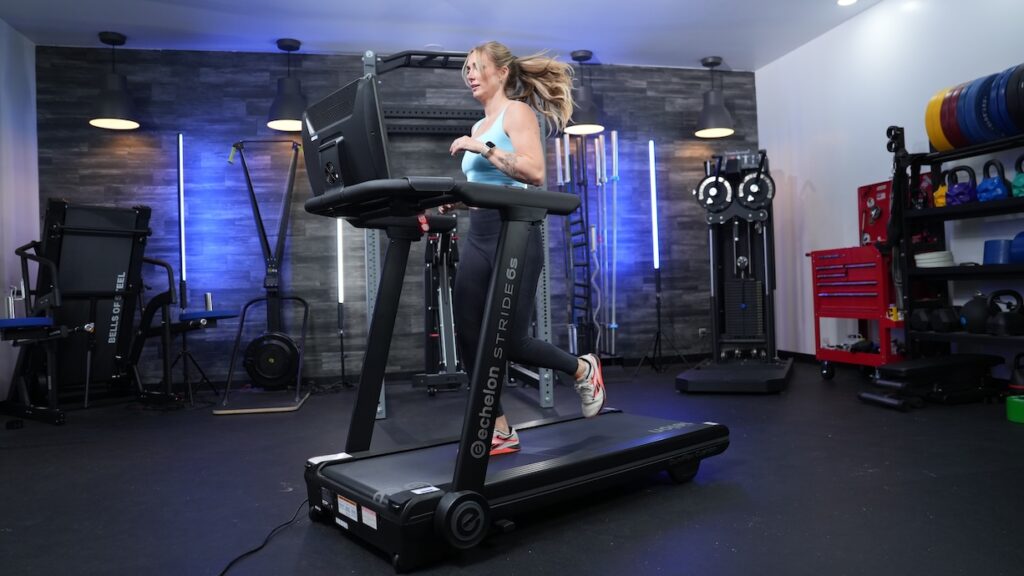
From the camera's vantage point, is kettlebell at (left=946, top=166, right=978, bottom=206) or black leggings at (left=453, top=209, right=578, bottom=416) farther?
kettlebell at (left=946, top=166, right=978, bottom=206)

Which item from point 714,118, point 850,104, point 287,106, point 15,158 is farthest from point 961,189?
point 15,158

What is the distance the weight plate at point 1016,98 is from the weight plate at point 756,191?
1.77m

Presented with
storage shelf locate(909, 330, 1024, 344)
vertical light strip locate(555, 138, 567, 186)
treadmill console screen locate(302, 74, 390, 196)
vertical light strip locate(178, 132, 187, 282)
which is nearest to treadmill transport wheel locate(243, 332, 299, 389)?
vertical light strip locate(178, 132, 187, 282)

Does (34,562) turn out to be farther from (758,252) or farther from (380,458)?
(758,252)

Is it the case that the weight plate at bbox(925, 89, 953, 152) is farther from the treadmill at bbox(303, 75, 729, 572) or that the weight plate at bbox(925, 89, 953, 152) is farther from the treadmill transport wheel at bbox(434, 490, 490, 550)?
the treadmill transport wheel at bbox(434, 490, 490, 550)

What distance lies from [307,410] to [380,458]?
2.50 metres

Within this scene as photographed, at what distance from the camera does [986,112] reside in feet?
13.1

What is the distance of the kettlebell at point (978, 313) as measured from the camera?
162 inches

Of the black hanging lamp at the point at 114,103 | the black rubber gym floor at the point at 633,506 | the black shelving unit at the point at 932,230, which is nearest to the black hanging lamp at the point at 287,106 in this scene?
the black hanging lamp at the point at 114,103

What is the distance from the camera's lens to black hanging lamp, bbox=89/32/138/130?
16.8 ft

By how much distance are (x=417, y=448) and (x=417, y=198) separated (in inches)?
40.5

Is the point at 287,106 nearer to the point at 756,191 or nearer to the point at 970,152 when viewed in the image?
the point at 756,191

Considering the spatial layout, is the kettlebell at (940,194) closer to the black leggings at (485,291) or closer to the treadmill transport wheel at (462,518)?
the black leggings at (485,291)

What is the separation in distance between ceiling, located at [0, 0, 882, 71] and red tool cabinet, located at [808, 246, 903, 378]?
6.72 ft
